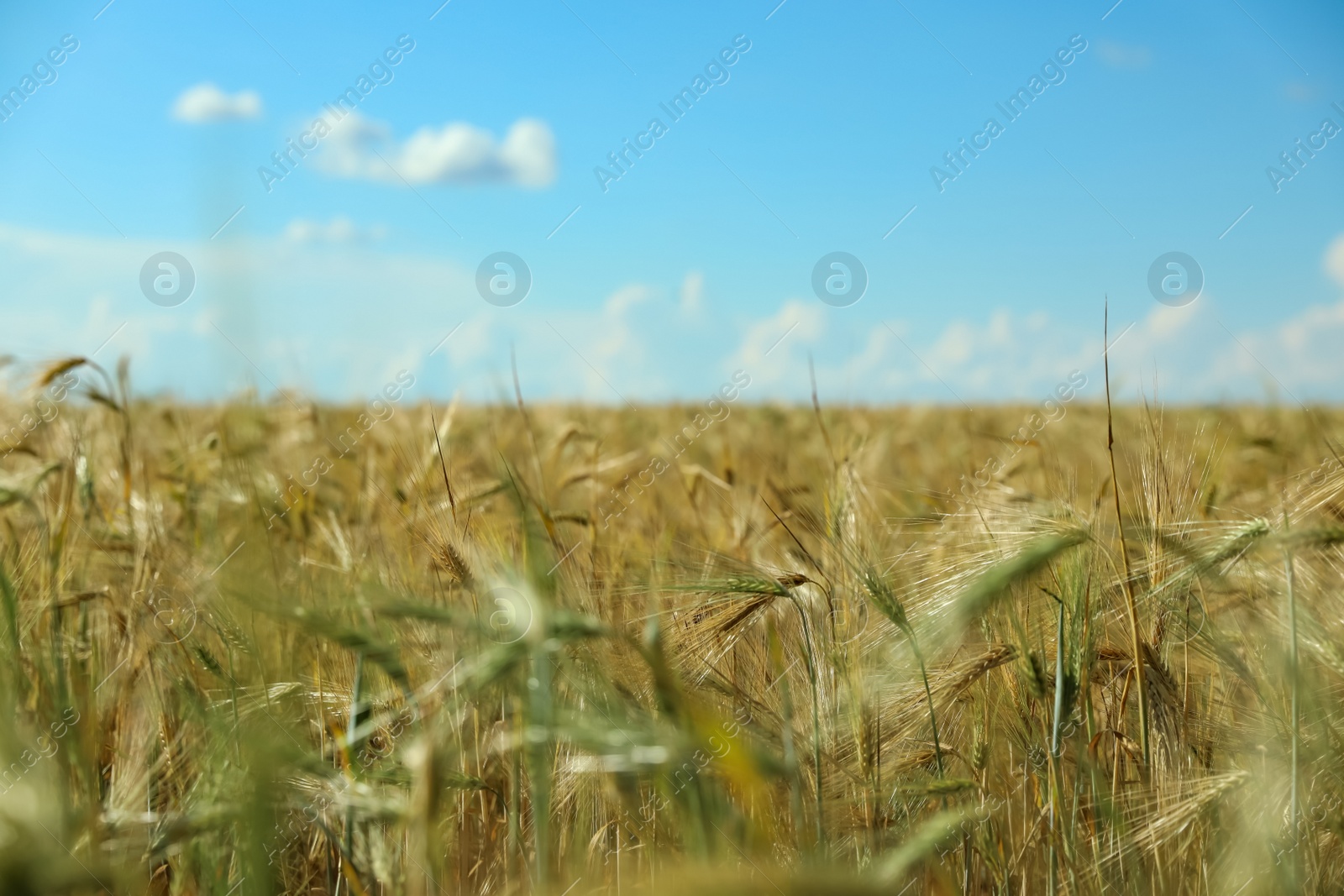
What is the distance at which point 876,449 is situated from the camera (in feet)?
13.0

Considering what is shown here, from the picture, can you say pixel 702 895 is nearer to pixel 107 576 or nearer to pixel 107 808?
pixel 107 808

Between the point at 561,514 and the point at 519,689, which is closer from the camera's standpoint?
the point at 519,689

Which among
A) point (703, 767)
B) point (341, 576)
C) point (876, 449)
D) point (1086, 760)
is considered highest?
point (876, 449)

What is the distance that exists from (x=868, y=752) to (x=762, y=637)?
0.43 meters

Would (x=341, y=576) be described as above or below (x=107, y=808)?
above

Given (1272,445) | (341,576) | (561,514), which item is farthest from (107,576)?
(1272,445)

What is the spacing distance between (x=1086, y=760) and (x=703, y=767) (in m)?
0.68

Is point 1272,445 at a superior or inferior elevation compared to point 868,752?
superior

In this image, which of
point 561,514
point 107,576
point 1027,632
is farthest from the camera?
point 561,514

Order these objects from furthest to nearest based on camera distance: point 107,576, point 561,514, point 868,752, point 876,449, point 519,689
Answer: point 876,449
point 561,514
point 107,576
point 868,752
point 519,689

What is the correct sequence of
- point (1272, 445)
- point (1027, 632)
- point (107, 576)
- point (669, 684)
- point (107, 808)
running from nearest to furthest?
point (669, 684)
point (107, 808)
point (1027, 632)
point (107, 576)
point (1272, 445)

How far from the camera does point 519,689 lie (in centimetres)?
96

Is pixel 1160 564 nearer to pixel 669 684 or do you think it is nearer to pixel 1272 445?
pixel 669 684

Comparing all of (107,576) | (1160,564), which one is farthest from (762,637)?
(107,576)
